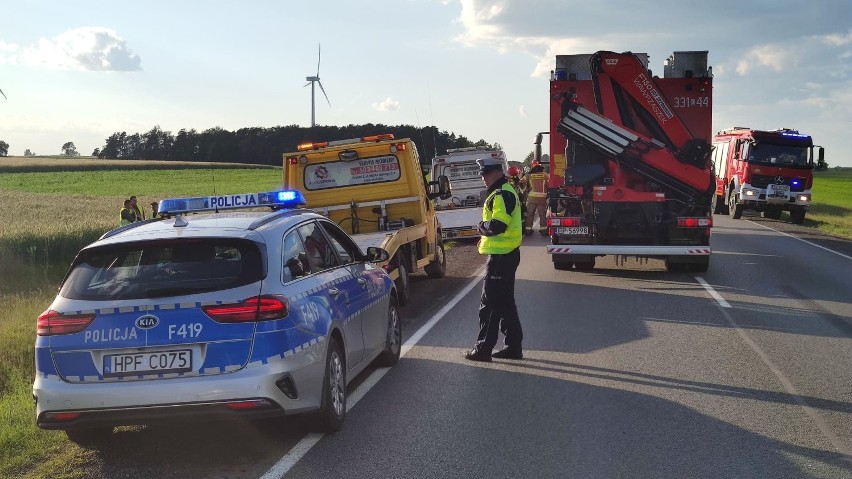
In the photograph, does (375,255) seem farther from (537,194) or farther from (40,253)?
(537,194)

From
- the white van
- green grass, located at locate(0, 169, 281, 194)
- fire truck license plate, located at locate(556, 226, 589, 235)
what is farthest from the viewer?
green grass, located at locate(0, 169, 281, 194)

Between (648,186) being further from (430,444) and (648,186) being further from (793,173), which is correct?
(793,173)

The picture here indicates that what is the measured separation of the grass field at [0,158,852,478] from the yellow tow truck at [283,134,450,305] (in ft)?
5.49

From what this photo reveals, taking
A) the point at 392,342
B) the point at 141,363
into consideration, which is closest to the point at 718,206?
the point at 392,342

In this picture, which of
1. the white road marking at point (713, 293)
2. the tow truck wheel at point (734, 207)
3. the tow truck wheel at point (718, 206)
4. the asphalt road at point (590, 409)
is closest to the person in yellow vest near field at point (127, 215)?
the asphalt road at point (590, 409)

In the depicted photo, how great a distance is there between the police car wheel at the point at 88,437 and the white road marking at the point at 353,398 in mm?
1343

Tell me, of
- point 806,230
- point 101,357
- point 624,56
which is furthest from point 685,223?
point 806,230

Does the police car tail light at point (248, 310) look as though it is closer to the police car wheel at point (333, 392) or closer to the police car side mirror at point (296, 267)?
the police car side mirror at point (296, 267)

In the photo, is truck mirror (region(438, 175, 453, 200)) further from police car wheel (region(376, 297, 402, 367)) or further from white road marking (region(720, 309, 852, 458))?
police car wheel (region(376, 297, 402, 367))

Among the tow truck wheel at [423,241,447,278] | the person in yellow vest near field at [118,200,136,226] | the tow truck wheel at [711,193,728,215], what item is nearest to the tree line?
the tow truck wheel at [711,193,728,215]

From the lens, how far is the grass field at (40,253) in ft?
20.7

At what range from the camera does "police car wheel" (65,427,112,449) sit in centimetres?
632

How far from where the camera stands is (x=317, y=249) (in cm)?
724

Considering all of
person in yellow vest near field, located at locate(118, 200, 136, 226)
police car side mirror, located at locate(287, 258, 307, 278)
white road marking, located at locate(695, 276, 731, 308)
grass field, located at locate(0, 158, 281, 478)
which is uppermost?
police car side mirror, located at locate(287, 258, 307, 278)
